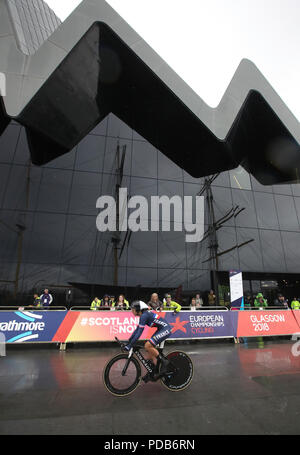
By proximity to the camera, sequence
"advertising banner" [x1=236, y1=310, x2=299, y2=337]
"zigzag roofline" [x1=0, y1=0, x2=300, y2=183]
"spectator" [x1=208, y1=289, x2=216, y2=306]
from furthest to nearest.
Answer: "spectator" [x1=208, y1=289, x2=216, y2=306] → "zigzag roofline" [x1=0, y1=0, x2=300, y2=183] → "advertising banner" [x1=236, y1=310, x2=299, y2=337]

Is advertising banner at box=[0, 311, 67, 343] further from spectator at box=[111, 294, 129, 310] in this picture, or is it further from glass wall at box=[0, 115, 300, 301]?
glass wall at box=[0, 115, 300, 301]

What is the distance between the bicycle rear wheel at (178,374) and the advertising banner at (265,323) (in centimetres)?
600

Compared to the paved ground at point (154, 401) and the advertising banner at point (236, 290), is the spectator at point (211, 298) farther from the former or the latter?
the paved ground at point (154, 401)

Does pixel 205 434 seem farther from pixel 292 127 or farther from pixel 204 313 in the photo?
pixel 292 127

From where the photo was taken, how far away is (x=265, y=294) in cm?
1596

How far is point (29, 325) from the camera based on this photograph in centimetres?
827

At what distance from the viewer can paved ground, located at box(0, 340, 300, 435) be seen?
124 inches

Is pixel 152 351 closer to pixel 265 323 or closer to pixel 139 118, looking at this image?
pixel 265 323

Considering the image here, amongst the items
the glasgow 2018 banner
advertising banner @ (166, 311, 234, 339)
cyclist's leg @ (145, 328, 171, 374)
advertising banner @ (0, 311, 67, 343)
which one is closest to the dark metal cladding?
advertising banner @ (0, 311, 67, 343)

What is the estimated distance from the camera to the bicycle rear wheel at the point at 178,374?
448cm

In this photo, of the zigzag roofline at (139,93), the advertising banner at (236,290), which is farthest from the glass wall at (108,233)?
the zigzag roofline at (139,93)

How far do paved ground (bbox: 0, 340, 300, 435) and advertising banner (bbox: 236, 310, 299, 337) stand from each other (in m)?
3.01

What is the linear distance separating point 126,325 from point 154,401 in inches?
194
